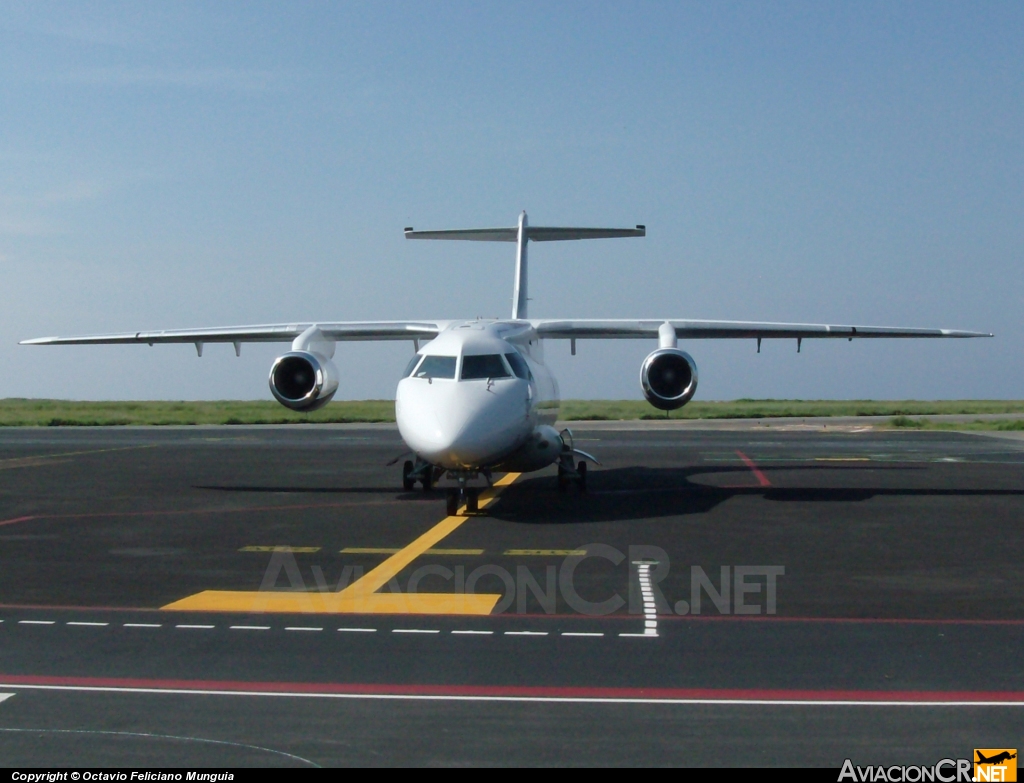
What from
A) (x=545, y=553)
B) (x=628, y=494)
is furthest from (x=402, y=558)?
(x=628, y=494)

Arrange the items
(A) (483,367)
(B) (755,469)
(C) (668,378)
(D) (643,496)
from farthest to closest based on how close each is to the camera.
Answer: (B) (755,469) → (D) (643,496) → (C) (668,378) → (A) (483,367)

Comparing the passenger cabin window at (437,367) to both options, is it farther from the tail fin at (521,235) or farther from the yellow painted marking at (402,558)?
the tail fin at (521,235)

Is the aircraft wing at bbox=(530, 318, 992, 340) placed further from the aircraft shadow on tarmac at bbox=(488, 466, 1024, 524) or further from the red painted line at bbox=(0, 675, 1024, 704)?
the red painted line at bbox=(0, 675, 1024, 704)

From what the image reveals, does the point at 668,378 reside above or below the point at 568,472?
above

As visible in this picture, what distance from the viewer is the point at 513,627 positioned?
10.1m

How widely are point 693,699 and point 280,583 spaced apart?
595 cm

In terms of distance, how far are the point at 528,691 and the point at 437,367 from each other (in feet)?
35.4

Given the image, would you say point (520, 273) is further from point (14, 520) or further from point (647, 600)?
point (647, 600)

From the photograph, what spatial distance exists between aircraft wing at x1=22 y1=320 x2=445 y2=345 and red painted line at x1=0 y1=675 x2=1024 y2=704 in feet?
48.2

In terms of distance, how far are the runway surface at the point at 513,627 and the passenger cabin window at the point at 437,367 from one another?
2.25 meters

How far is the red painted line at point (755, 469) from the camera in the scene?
79.5 feet

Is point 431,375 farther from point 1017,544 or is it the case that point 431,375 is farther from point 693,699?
point 693,699

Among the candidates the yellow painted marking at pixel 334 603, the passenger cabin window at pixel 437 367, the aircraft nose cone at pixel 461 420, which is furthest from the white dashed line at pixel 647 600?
the passenger cabin window at pixel 437 367

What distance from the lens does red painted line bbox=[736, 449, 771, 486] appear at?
24.2 metres
